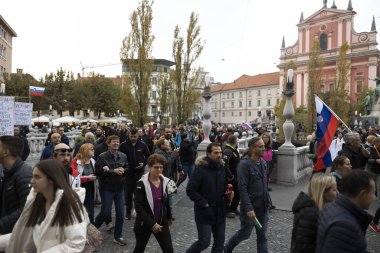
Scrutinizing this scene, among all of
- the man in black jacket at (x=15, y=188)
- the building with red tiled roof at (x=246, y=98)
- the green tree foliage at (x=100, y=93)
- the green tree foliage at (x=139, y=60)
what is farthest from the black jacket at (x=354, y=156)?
the building with red tiled roof at (x=246, y=98)

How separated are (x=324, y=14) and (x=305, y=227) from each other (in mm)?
72269

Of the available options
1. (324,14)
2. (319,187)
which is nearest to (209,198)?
(319,187)

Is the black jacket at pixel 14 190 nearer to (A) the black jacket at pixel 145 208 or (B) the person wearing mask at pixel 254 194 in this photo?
(A) the black jacket at pixel 145 208

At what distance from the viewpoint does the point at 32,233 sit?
2.57m

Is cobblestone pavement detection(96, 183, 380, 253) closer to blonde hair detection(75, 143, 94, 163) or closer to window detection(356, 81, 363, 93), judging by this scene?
blonde hair detection(75, 143, 94, 163)

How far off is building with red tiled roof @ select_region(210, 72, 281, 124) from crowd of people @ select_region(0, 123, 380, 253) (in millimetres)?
82877

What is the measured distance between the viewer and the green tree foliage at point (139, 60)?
2067 cm

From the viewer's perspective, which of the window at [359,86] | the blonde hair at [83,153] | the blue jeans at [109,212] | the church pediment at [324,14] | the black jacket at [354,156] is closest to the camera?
the blue jeans at [109,212]

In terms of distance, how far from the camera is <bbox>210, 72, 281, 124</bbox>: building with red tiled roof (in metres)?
92.3

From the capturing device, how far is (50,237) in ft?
8.05

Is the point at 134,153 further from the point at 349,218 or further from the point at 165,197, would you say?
the point at 349,218

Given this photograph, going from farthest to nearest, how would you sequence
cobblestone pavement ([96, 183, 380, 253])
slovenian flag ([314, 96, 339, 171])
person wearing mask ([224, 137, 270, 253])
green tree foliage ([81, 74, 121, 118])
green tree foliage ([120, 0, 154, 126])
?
green tree foliage ([81, 74, 121, 118]) < green tree foliage ([120, 0, 154, 126]) < slovenian flag ([314, 96, 339, 171]) < cobblestone pavement ([96, 183, 380, 253]) < person wearing mask ([224, 137, 270, 253])

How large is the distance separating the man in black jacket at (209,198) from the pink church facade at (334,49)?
194 feet

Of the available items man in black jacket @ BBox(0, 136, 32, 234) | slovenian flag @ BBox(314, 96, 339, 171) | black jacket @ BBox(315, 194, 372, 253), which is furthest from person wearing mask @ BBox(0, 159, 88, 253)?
slovenian flag @ BBox(314, 96, 339, 171)
